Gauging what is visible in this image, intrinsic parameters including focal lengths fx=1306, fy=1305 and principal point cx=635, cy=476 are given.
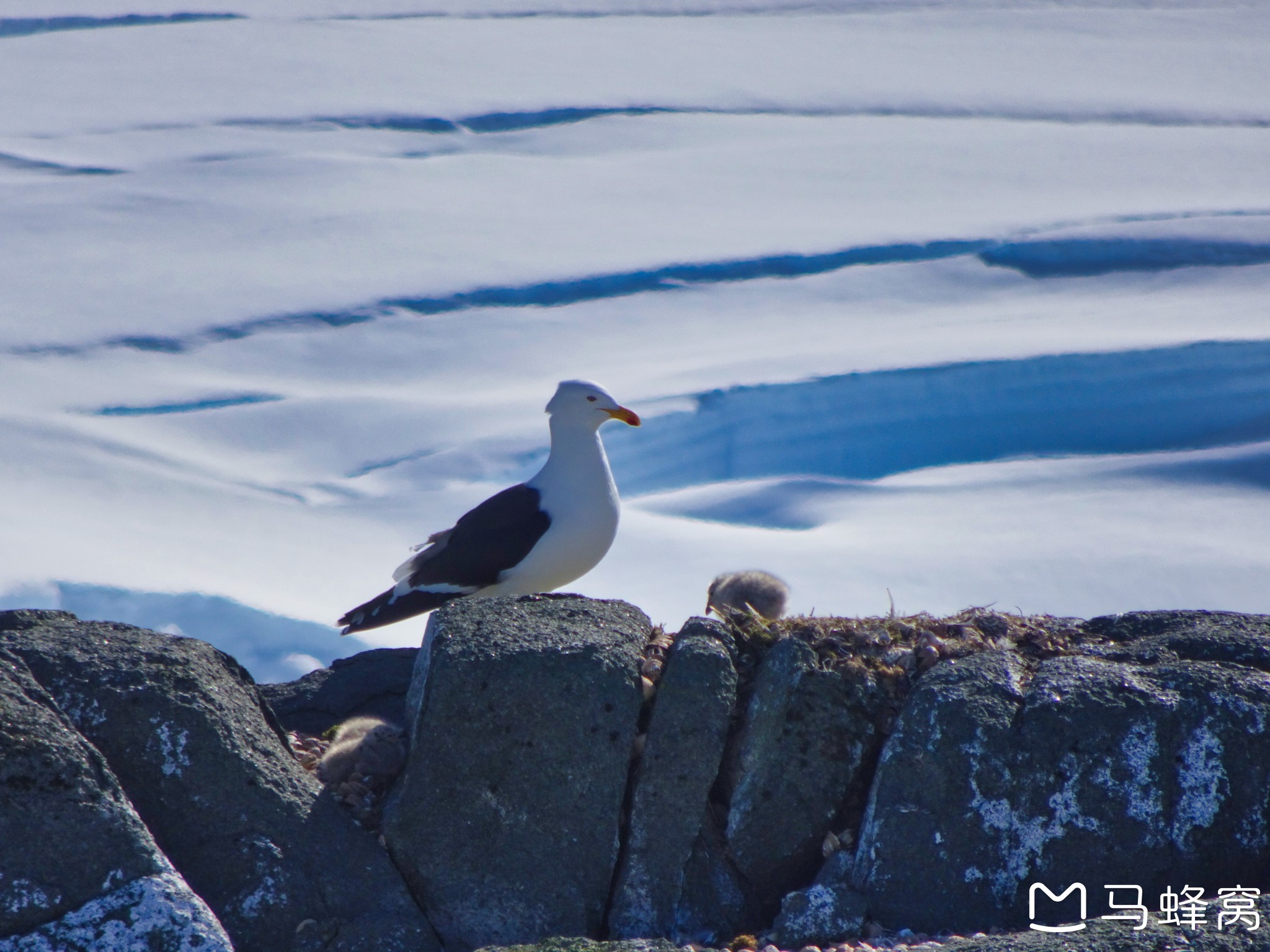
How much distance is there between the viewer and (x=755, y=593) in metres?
4.25

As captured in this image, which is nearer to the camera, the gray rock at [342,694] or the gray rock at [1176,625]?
the gray rock at [1176,625]

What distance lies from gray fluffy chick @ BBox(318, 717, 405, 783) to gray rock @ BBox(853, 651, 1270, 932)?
962 millimetres

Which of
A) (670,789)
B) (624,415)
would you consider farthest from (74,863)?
(624,415)

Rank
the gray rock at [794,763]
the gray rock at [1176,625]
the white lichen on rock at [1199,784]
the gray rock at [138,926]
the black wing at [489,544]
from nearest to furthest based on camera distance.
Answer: the gray rock at [138,926]
the white lichen on rock at [1199,784]
the gray rock at [794,763]
the gray rock at [1176,625]
the black wing at [489,544]

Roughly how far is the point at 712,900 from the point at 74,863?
1.13 metres

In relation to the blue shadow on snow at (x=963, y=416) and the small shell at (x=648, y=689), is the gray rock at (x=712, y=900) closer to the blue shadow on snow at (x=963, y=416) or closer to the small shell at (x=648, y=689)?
the small shell at (x=648, y=689)

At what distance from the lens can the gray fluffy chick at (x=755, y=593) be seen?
419cm

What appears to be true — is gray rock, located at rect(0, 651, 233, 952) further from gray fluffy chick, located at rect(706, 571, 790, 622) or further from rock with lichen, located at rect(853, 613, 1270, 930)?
gray fluffy chick, located at rect(706, 571, 790, 622)

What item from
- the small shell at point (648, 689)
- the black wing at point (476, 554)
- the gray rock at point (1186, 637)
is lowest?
the small shell at point (648, 689)

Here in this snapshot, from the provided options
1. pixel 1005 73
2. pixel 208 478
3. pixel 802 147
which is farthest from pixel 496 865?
pixel 1005 73

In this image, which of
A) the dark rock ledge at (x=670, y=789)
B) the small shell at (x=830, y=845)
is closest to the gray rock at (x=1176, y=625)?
the dark rock ledge at (x=670, y=789)

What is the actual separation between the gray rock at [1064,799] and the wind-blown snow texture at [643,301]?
319cm

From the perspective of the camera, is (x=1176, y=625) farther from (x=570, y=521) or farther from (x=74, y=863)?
(x=74, y=863)

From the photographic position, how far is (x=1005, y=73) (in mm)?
10711
